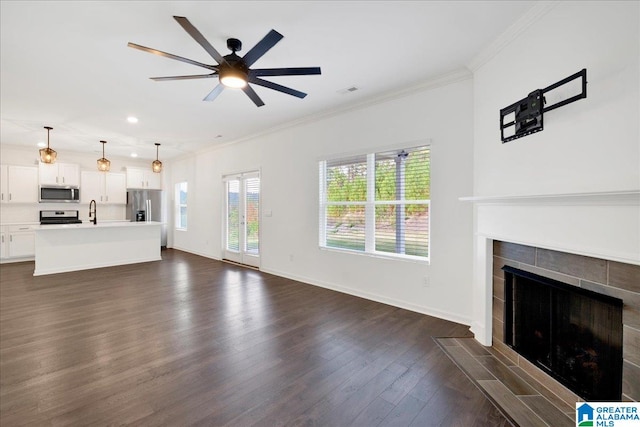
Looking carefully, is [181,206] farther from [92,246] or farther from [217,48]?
[217,48]

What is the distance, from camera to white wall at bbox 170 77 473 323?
321 centimetres

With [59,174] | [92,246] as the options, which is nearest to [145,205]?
[59,174]

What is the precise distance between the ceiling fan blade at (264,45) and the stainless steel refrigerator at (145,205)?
7.40 metres

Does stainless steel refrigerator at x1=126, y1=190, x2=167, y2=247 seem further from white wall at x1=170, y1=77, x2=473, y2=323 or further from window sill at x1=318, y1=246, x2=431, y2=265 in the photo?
window sill at x1=318, y1=246, x2=431, y2=265

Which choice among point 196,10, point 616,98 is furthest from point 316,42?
point 616,98

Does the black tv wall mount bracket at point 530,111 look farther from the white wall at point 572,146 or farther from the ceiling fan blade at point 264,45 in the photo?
the ceiling fan blade at point 264,45

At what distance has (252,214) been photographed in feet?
20.5

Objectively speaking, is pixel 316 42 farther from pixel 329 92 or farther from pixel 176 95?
pixel 176 95

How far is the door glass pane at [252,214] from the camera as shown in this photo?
6098 millimetres

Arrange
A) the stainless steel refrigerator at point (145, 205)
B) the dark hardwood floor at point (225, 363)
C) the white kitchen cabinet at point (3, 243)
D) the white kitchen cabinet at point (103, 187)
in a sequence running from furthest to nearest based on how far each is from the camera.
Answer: the stainless steel refrigerator at point (145, 205) < the white kitchen cabinet at point (103, 187) < the white kitchen cabinet at point (3, 243) < the dark hardwood floor at point (225, 363)

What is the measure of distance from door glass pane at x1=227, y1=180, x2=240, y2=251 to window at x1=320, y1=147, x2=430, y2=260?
2.75 metres

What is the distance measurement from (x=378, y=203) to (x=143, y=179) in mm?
7916

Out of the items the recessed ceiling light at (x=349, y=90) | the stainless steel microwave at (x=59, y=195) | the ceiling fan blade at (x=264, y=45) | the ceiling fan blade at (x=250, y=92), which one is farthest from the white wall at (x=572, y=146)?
the stainless steel microwave at (x=59, y=195)

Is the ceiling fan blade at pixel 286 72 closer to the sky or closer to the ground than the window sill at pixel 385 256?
closer to the sky
